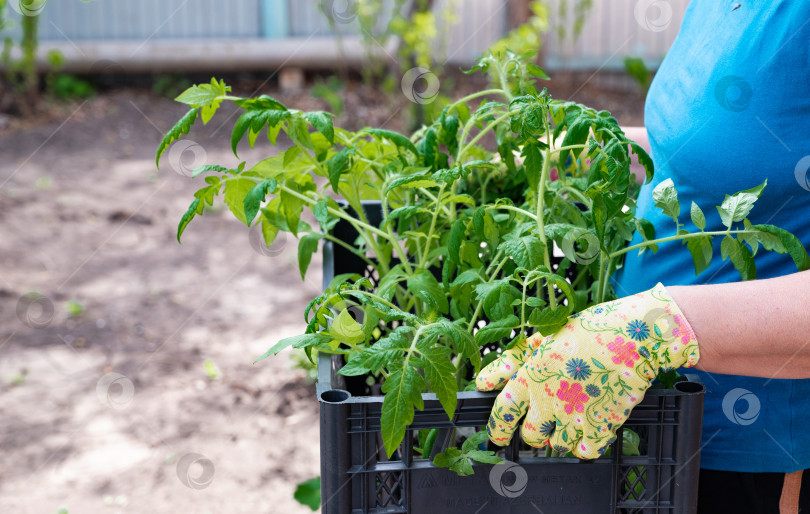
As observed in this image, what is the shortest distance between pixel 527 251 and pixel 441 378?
214 mm

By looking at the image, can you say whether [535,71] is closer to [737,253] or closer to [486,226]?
[486,226]

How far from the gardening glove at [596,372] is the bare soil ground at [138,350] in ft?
5.32

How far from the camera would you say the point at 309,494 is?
2008 mm

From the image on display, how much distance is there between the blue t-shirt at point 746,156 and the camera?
1.12 metres

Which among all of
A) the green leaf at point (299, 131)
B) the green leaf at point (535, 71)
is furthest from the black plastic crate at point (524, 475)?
the green leaf at point (535, 71)

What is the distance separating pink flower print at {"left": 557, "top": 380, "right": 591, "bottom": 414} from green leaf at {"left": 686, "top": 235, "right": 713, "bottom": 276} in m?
0.27

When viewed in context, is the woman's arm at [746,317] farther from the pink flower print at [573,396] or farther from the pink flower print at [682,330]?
the pink flower print at [573,396]

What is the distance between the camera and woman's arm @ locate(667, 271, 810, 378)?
979 mm

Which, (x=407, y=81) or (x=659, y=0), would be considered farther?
(x=659, y=0)

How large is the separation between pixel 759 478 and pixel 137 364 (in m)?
2.51

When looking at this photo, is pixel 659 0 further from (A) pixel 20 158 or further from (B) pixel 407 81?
(A) pixel 20 158

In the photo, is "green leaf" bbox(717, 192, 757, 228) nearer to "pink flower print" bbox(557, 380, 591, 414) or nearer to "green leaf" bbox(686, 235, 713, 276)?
"green leaf" bbox(686, 235, 713, 276)

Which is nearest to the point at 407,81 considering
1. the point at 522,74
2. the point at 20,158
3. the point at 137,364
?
the point at 20,158

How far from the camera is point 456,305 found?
4.00 ft
